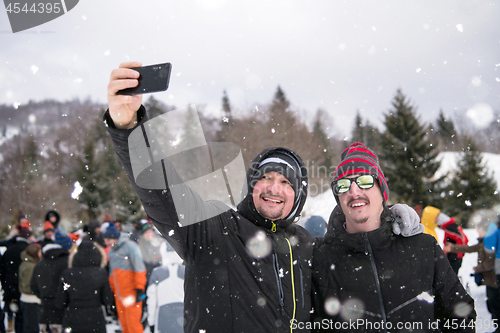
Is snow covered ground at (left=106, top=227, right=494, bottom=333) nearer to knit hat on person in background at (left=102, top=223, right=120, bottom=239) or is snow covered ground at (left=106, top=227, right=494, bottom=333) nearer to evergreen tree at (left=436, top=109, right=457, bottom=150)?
knit hat on person in background at (left=102, top=223, right=120, bottom=239)

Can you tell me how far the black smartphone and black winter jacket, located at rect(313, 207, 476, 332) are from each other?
1748 mm

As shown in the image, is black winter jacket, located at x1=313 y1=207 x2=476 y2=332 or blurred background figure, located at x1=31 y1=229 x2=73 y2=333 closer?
black winter jacket, located at x1=313 y1=207 x2=476 y2=332

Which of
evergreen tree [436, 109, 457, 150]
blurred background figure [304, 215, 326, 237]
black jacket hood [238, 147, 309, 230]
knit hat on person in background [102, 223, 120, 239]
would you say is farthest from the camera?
evergreen tree [436, 109, 457, 150]

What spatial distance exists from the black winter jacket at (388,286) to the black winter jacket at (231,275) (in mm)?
286

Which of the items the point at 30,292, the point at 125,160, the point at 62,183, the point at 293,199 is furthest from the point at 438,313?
the point at 62,183

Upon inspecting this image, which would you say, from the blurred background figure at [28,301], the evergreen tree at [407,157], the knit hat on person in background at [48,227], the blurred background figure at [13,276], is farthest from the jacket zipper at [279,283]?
the evergreen tree at [407,157]

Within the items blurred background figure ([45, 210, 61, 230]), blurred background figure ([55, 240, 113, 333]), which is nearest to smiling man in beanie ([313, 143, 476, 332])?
blurred background figure ([55, 240, 113, 333])

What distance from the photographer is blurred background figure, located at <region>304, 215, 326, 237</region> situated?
5641 mm

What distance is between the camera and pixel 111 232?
20.4 feet

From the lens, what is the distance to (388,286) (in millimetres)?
2176

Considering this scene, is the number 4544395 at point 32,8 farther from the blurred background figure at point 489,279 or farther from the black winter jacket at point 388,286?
the blurred background figure at point 489,279

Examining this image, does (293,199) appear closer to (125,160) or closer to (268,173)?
(268,173)

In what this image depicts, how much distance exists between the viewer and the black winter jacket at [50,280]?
482 cm

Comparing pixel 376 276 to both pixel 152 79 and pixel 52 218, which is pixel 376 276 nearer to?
pixel 152 79
